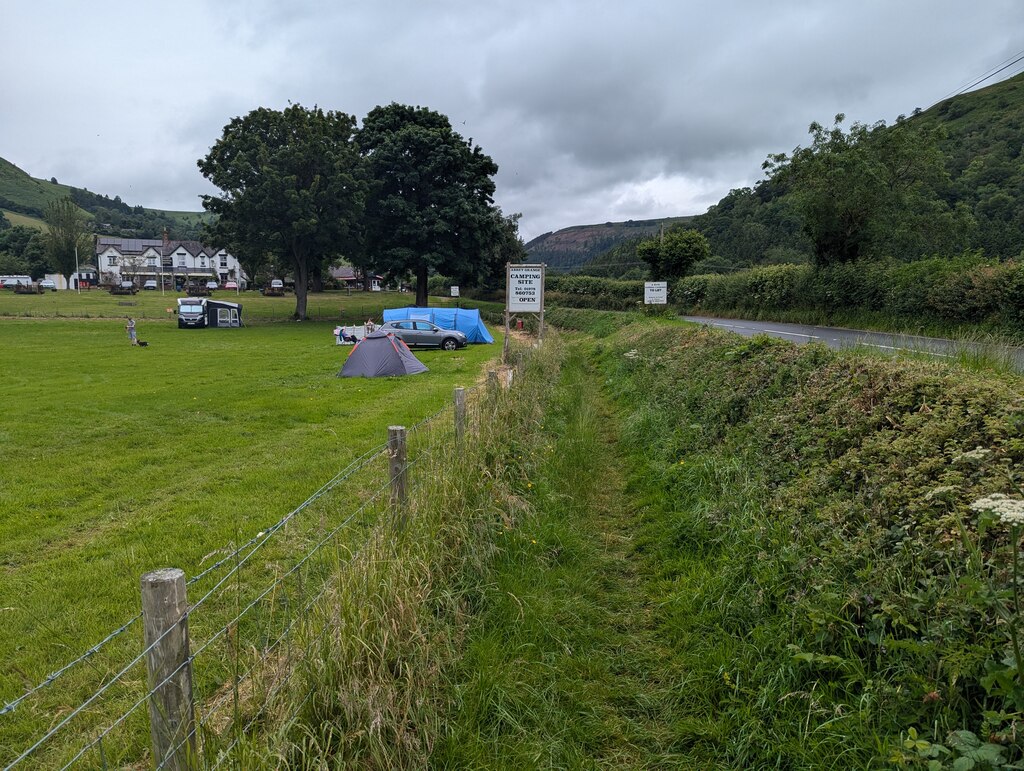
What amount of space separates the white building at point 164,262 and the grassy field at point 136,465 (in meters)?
90.9

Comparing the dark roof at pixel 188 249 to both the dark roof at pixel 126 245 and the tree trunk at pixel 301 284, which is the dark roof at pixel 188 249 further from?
the tree trunk at pixel 301 284

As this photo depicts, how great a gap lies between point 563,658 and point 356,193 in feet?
122

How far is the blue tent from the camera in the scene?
28484 millimetres

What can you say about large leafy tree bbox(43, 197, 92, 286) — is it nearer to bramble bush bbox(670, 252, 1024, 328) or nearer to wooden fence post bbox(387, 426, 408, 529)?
bramble bush bbox(670, 252, 1024, 328)

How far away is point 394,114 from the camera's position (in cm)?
4138

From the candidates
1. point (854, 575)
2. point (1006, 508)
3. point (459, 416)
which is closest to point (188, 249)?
point (459, 416)

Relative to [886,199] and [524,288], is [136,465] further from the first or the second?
[886,199]

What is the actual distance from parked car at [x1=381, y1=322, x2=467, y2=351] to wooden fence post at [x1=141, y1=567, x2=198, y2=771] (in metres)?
24.4

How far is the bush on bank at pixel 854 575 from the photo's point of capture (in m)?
2.42

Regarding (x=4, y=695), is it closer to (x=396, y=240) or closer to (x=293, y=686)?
(x=293, y=686)

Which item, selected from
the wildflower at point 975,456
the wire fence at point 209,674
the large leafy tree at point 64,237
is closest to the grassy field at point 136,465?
the wire fence at point 209,674

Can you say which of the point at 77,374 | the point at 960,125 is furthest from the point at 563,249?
the point at 77,374

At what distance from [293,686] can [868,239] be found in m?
31.9

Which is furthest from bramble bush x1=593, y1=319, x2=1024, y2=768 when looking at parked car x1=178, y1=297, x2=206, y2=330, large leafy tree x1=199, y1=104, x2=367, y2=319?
parked car x1=178, y1=297, x2=206, y2=330
